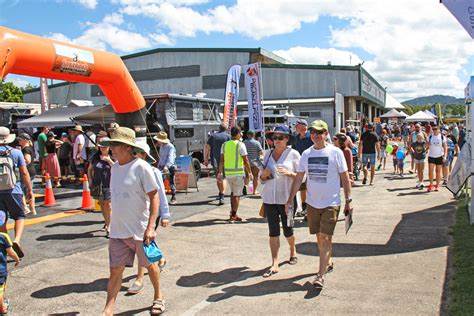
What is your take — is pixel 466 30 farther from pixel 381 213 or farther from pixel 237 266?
pixel 237 266

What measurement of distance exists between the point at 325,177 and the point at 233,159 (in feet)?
13.2

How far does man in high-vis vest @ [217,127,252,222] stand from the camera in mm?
8992

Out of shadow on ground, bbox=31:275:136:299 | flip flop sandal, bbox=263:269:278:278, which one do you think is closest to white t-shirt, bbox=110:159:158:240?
shadow on ground, bbox=31:275:136:299

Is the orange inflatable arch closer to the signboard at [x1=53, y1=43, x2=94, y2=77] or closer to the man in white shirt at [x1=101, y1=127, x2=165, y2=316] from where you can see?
the signboard at [x1=53, y1=43, x2=94, y2=77]

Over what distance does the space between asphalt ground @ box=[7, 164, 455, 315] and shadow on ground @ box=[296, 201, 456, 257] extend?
0.05 ft

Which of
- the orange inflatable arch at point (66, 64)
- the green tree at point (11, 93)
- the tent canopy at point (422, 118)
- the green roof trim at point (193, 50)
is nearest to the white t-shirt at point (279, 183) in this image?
the orange inflatable arch at point (66, 64)

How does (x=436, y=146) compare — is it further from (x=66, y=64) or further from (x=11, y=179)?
(x=11, y=179)

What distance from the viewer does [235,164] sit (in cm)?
910

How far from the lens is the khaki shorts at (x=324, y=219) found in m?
5.14

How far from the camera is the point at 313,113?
36.4 meters

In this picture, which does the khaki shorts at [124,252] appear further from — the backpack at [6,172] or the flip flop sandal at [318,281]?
the backpack at [6,172]

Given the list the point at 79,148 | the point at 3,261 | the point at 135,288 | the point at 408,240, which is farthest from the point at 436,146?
the point at 3,261

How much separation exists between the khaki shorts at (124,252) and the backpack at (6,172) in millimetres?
2723

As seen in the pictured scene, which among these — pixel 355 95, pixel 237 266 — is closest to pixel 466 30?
pixel 237 266
